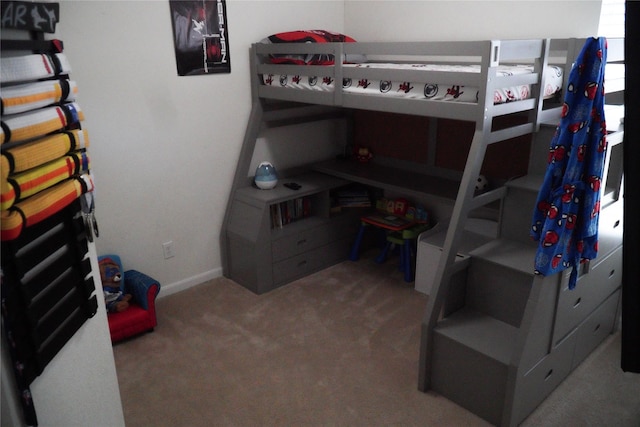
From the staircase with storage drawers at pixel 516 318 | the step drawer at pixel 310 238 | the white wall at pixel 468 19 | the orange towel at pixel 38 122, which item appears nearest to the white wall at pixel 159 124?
the white wall at pixel 468 19

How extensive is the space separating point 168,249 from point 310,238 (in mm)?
900

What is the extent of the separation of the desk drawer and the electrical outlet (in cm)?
64

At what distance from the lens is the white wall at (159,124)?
248 cm

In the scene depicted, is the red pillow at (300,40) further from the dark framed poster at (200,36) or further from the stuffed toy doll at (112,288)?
the stuffed toy doll at (112,288)

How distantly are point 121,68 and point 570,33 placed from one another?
232 centimetres

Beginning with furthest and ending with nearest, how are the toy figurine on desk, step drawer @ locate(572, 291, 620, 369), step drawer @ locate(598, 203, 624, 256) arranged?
the toy figurine on desk → step drawer @ locate(572, 291, 620, 369) → step drawer @ locate(598, 203, 624, 256)

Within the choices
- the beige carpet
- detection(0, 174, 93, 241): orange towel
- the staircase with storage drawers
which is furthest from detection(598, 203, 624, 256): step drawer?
detection(0, 174, 93, 241): orange towel

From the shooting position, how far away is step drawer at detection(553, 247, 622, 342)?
2025mm

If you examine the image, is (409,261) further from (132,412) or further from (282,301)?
(132,412)

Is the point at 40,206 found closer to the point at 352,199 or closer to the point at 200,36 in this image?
the point at 200,36

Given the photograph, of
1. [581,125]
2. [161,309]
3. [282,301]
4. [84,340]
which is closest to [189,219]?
[161,309]

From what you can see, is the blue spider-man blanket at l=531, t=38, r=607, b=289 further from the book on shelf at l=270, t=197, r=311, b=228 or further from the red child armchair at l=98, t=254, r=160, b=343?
the red child armchair at l=98, t=254, r=160, b=343

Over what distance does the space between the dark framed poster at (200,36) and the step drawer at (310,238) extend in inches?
43.9

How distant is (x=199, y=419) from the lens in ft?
6.68
